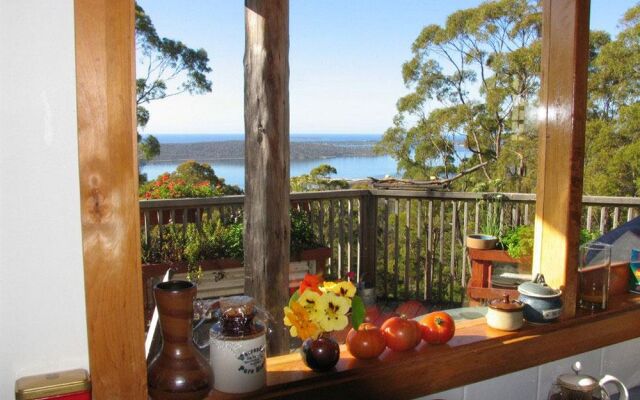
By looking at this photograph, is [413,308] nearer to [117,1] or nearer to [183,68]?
[183,68]

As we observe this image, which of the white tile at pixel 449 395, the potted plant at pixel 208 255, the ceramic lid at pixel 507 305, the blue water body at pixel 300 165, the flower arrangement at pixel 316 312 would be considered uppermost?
the blue water body at pixel 300 165

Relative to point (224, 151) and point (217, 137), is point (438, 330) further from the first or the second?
point (217, 137)

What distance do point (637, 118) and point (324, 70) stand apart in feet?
14.9

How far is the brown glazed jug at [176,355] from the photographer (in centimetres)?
98

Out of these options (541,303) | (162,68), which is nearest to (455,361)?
(541,303)

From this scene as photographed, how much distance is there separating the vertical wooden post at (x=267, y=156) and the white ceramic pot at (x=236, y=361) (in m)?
1.30

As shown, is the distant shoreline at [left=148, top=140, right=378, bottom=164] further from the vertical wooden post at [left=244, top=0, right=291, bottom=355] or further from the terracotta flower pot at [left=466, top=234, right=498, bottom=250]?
the vertical wooden post at [left=244, top=0, right=291, bottom=355]

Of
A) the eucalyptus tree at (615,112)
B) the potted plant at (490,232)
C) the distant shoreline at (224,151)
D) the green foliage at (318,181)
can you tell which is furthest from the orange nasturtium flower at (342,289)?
the eucalyptus tree at (615,112)

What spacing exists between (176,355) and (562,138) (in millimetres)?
1162

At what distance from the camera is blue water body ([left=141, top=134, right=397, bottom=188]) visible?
509 cm

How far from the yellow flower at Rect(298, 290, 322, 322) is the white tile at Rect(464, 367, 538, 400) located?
49 cm

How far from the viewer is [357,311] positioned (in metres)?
1.23

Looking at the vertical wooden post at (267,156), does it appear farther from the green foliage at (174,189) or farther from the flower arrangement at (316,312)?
the green foliage at (174,189)

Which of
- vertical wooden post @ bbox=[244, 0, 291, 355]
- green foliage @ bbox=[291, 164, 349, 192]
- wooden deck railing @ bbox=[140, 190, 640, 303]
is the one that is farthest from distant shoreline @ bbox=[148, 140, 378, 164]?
vertical wooden post @ bbox=[244, 0, 291, 355]
